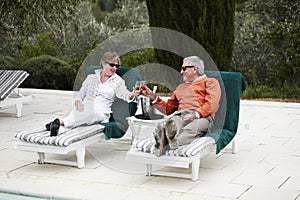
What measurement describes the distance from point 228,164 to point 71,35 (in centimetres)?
838

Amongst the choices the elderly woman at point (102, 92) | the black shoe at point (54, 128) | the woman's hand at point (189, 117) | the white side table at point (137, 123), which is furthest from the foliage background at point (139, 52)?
the woman's hand at point (189, 117)

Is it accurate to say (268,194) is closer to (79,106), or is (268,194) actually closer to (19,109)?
(79,106)

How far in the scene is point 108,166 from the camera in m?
5.81

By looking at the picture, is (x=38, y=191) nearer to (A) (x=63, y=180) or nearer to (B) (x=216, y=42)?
(A) (x=63, y=180)

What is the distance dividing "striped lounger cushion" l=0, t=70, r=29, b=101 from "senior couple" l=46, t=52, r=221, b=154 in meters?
2.03

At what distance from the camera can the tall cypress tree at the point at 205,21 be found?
964 centimetres

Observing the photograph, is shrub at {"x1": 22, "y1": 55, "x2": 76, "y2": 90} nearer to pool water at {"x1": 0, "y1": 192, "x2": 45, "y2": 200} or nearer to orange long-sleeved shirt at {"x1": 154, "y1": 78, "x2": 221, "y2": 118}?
orange long-sleeved shirt at {"x1": 154, "y1": 78, "x2": 221, "y2": 118}

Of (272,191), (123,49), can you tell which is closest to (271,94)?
(123,49)

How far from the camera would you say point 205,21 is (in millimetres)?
9672

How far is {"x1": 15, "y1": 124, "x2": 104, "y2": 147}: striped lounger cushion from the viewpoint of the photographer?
550 centimetres

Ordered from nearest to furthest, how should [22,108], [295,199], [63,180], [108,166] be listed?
→ [295,199] → [63,180] → [108,166] → [22,108]

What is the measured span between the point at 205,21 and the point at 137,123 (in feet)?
13.1

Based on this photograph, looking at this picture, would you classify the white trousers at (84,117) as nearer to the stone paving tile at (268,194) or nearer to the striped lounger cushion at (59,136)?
the striped lounger cushion at (59,136)

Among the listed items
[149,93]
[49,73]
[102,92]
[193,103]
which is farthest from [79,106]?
[49,73]
